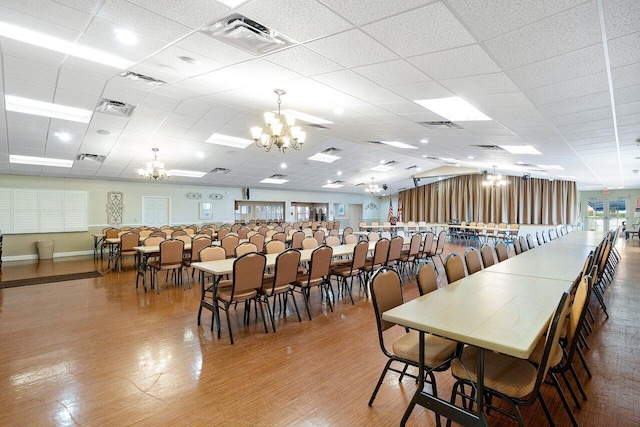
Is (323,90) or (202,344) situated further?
(323,90)

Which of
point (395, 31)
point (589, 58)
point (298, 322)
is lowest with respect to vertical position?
point (298, 322)

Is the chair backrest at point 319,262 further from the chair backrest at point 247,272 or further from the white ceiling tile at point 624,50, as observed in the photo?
the white ceiling tile at point 624,50

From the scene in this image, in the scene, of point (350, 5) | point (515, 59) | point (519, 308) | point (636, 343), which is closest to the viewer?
point (350, 5)

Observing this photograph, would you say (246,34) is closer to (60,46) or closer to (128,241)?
(60,46)

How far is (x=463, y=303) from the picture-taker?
2.47 m

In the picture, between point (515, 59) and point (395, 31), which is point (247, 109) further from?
point (515, 59)

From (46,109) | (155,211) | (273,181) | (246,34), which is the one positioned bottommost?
(155,211)

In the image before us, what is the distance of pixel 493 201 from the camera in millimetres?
17703

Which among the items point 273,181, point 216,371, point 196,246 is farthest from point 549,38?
point 273,181

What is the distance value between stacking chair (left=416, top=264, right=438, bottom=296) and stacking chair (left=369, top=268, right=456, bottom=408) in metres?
0.28

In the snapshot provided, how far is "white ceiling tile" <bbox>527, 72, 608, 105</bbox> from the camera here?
9.56 ft

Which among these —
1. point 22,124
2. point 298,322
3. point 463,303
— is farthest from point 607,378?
point 22,124

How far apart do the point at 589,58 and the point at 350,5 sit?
1.96m

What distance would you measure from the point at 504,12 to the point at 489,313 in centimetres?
200
